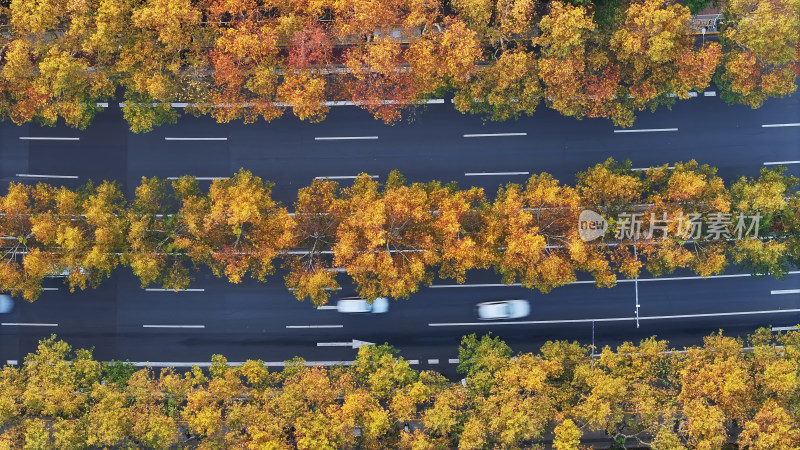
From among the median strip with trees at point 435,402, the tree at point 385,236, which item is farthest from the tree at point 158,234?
the tree at point 385,236

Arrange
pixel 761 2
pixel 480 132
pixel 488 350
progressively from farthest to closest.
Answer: pixel 480 132 → pixel 488 350 → pixel 761 2

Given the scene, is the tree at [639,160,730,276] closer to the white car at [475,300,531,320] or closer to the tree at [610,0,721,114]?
the tree at [610,0,721,114]

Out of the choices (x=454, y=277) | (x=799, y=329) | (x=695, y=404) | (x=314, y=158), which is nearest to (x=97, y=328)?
(x=314, y=158)

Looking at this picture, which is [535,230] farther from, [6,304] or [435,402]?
[6,304]

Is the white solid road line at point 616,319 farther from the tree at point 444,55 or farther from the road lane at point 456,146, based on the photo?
the tree at point 444,55

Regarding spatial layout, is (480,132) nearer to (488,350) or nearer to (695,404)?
(488,350)

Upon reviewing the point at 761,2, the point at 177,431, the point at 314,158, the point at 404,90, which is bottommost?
the point at 177,431
